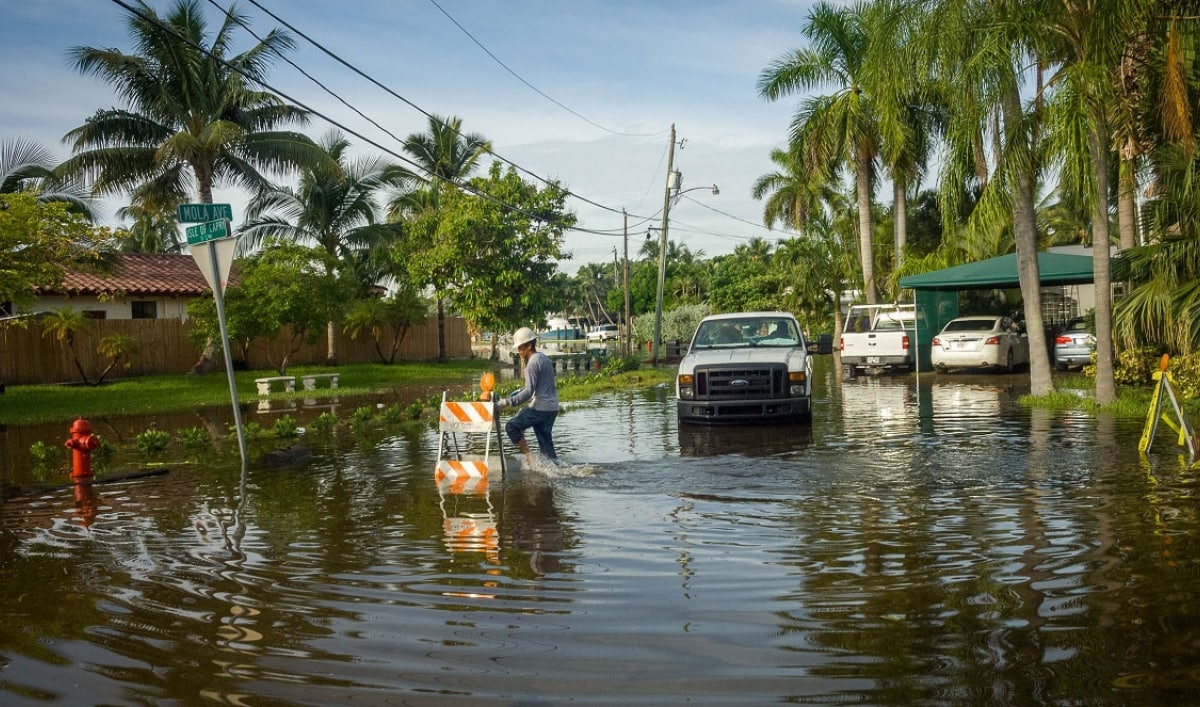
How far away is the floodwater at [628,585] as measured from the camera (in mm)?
4914

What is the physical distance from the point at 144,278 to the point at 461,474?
29792mm

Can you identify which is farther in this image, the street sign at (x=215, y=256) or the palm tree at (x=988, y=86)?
the palm tree at (x=988, y=86)

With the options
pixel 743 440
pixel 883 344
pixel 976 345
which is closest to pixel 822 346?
pixel 743 440

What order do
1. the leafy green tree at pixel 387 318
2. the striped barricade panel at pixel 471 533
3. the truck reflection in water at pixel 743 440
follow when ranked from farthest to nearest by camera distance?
the leafy green tree at pixel 387 318, the truck reflection in water at pixel 743 440, the striped barricade panel at pixel 471 533

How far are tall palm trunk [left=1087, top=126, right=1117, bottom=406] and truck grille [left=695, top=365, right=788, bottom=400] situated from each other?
5552mm

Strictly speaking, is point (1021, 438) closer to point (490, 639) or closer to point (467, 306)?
point (490, 639)

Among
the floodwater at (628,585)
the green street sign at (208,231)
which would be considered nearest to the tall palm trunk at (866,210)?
the floodwater at (628,585)

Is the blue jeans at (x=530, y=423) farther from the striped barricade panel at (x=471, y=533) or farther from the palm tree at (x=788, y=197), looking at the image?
the palm tree at (x=788, y=197)

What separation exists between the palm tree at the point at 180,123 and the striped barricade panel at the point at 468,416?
71.5 feet

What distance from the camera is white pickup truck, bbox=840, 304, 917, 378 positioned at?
28359 millimetres

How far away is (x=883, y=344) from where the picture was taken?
28.4m

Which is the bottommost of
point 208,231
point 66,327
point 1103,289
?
point 1103,289

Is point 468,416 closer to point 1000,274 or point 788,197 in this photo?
point 1000,274

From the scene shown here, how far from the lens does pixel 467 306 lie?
40281 mm
